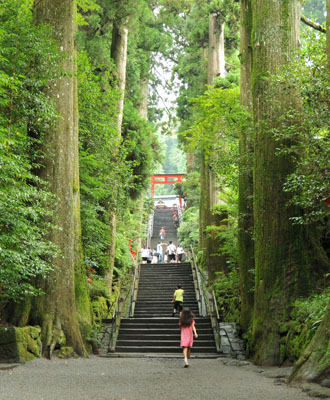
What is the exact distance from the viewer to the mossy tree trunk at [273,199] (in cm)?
842

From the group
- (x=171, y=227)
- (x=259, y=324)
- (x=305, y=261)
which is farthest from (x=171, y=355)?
(x=171, y=227)

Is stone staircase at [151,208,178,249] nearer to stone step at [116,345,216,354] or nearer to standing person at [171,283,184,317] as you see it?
standing person at [171,283,184,317]

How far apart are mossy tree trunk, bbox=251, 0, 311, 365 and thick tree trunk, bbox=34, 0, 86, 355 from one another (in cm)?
366

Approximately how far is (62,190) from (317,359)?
580cm

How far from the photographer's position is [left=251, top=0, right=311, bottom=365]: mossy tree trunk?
332 inches

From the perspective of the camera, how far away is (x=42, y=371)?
683 cm

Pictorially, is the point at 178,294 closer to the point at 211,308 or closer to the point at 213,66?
the point at 211,308

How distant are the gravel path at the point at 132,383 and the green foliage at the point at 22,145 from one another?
1552 millimetres

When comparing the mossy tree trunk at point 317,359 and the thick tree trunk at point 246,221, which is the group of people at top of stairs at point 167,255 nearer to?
the thick tree trunk at point 246,221

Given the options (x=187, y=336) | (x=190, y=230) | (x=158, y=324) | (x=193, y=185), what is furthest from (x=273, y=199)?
(x=190, y=230)

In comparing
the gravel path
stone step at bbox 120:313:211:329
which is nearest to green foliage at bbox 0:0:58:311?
the gravel path

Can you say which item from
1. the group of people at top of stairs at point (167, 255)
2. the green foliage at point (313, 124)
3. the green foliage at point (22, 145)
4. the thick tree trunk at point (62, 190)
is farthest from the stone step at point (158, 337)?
the group of people at top of stairs at point (167, 255)

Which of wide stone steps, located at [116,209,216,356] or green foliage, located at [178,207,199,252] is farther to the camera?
green foliage, located at [178,207,199,252]

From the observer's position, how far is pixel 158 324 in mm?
13422
